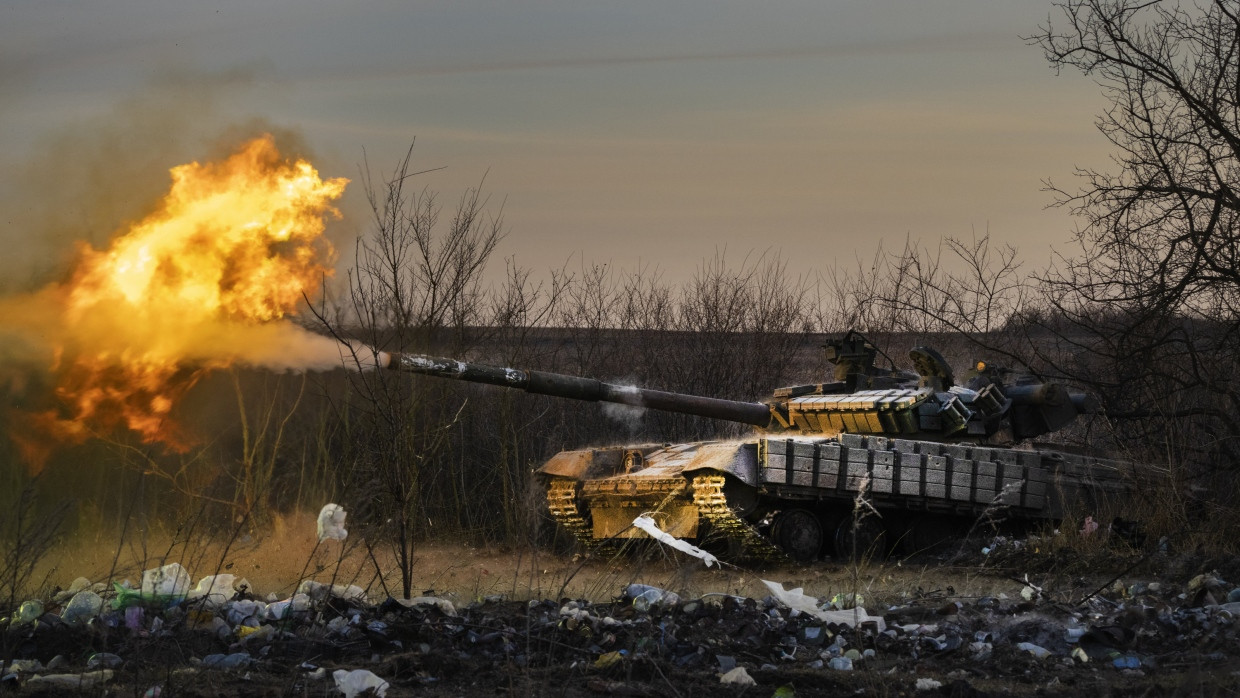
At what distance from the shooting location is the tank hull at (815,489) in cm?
1267

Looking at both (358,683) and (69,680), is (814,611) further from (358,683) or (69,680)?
(69,680)

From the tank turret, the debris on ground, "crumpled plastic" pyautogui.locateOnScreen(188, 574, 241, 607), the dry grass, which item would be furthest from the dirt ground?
the tank turret

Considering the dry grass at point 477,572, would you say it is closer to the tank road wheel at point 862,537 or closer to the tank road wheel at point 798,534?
the tank road wheel at point 798,534

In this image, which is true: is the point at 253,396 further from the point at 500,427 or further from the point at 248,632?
the point at 248,632

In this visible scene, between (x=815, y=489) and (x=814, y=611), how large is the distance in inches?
199

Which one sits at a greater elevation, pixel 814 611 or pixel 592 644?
pixel 814 611

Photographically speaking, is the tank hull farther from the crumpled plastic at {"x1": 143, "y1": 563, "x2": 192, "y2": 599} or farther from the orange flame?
the crumpled plastic at {"x1": 143, "y1": 563, "x2": 192, "y2": 599}

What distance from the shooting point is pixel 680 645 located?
7.09 metres

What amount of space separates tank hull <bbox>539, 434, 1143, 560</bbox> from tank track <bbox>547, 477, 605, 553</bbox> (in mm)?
15

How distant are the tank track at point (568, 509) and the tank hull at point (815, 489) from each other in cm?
1

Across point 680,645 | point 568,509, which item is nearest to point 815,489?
point 568,509

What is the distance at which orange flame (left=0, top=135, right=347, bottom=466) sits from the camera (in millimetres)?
9656

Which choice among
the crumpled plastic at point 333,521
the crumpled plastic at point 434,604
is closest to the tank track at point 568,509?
the crumpled plastic at point 333,521

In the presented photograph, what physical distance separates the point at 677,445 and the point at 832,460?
196 centimetres
